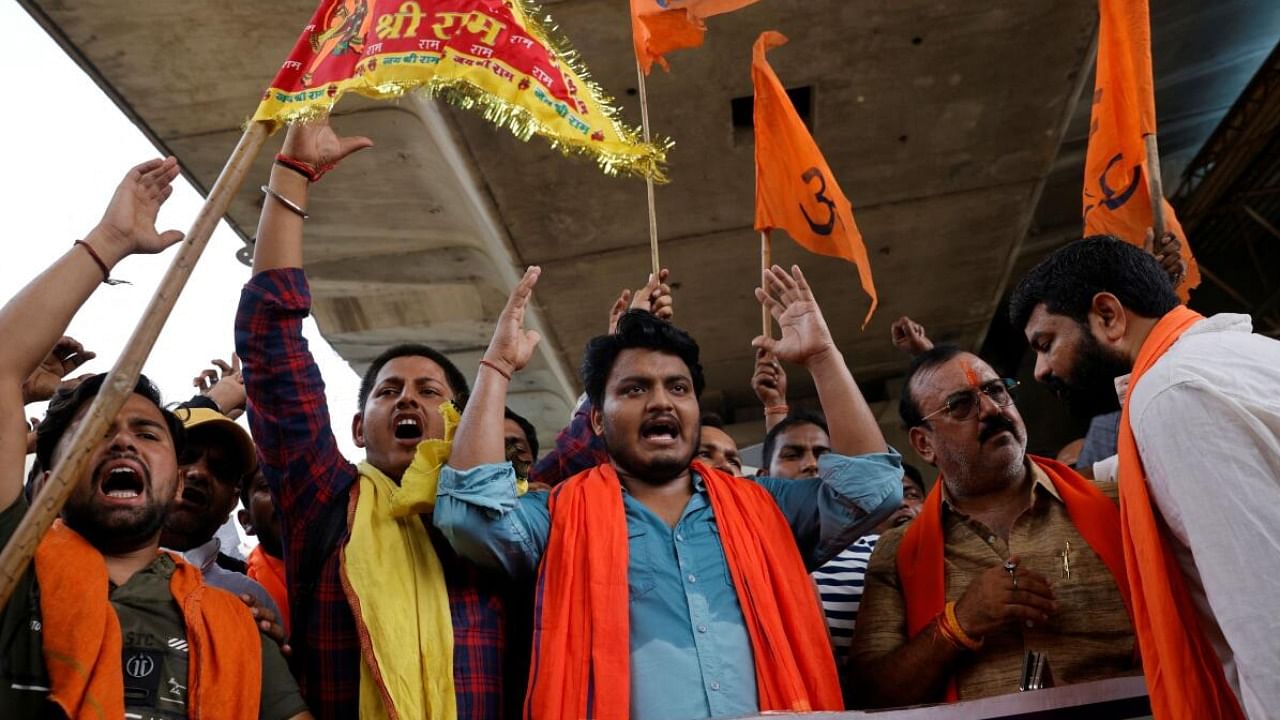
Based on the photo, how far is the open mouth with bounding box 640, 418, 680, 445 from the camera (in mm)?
2766

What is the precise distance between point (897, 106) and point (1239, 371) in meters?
4.22

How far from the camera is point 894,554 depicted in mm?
2869

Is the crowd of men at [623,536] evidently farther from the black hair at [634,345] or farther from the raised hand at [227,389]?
the raised hand at [227,389]

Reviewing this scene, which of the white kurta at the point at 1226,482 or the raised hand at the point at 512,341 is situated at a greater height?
the raised hand at the point at 512,341

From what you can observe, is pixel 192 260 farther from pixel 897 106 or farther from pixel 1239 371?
pixel 897 106

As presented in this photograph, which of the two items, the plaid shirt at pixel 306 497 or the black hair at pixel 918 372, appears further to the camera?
the black hair at pixel 918 372

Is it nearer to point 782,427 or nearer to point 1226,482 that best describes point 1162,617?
point 1226,482

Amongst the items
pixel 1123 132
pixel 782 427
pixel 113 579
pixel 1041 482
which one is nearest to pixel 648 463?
pixel 1041 482

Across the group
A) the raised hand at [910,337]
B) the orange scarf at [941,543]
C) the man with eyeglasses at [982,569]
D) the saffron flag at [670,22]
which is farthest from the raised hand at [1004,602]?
the saffron flag at [670,22]

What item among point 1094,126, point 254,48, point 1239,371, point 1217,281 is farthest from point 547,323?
point 1239,371

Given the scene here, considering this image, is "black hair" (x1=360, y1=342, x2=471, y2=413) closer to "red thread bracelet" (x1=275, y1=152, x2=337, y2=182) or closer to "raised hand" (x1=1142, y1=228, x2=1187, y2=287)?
"red thread bracelet" (x1=275, y1=152, x2=337, y2=182)

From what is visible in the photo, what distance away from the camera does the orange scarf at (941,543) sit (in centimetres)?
262

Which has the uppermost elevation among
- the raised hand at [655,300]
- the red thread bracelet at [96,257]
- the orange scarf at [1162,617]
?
the raised hand at [655,300]

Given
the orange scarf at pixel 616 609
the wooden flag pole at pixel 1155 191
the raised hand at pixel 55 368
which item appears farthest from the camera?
the wooden flag pole at pixel 1155 191
